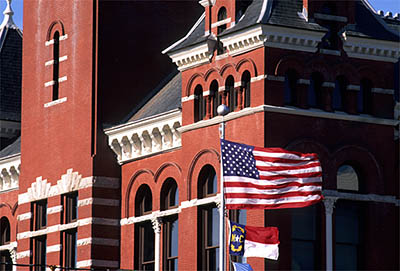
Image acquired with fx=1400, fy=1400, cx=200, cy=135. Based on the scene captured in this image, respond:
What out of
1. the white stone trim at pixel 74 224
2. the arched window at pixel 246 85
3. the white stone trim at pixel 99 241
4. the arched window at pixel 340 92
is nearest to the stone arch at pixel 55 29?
the white stone trim at pixel 74 224

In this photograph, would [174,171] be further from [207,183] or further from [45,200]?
[45,200]

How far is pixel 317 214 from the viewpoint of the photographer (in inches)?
1813

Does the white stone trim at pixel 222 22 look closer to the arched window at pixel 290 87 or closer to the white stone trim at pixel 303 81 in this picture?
the arched window at pixel 290 87

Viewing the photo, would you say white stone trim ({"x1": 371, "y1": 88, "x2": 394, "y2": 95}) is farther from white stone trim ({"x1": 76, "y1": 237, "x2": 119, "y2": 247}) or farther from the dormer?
white stone trim ({"x1": 76, "y1": 237, "x2": 119, "y2": 247})

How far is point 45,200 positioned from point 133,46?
7227mm

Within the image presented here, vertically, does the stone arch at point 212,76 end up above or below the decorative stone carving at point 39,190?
→ above

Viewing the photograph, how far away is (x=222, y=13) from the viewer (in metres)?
48.4

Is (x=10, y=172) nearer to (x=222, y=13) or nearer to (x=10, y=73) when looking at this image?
(x=10, y=73)

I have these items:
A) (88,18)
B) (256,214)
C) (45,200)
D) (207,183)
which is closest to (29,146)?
(45,200)

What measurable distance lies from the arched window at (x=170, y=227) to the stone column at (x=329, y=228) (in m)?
6.58

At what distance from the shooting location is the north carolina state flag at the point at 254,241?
132ft

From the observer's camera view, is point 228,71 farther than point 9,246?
No

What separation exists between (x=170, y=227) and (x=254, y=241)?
1020cm

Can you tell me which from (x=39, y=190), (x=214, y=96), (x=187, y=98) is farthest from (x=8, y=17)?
(x=214, y=96)
